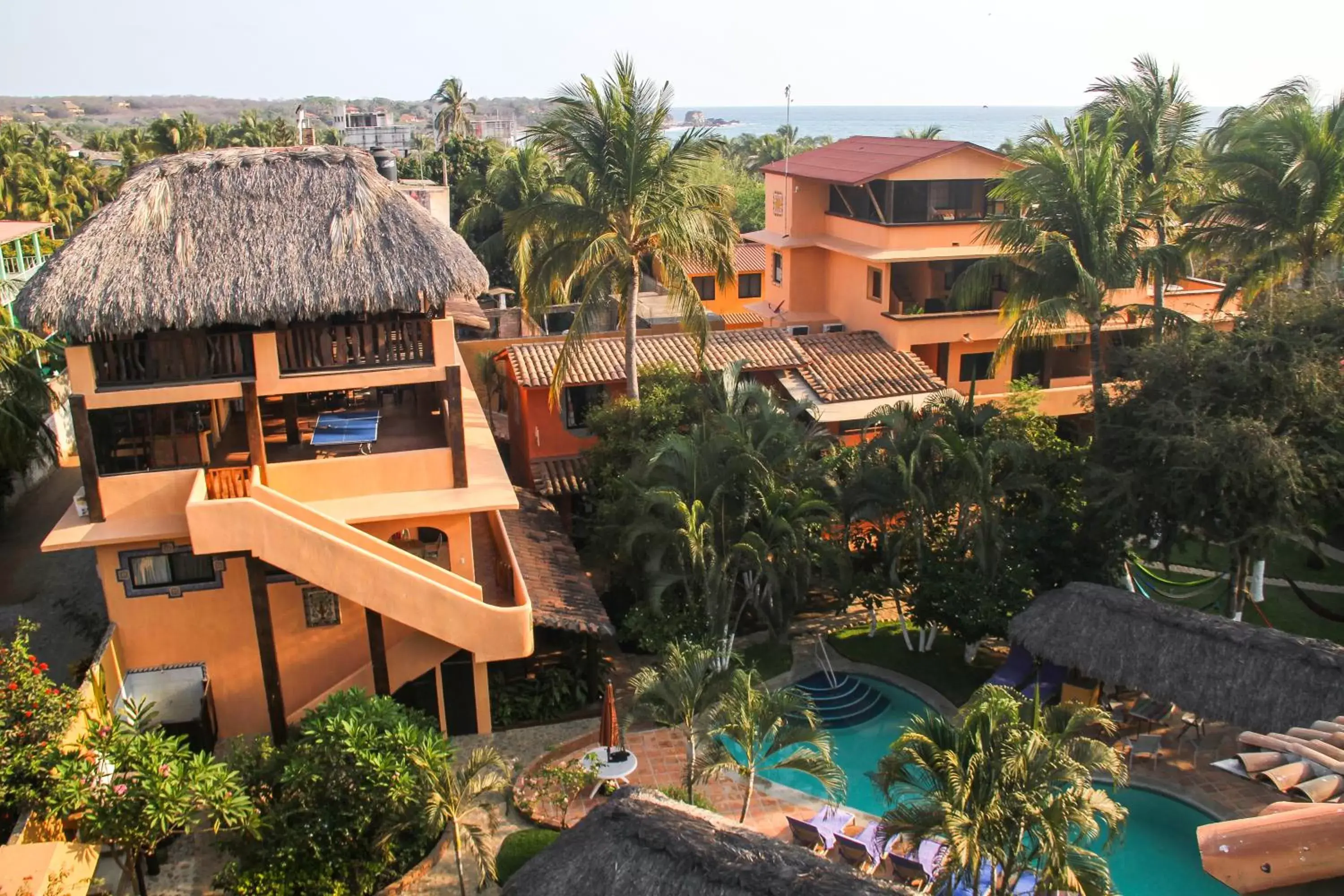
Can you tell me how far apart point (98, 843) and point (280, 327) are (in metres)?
8.68

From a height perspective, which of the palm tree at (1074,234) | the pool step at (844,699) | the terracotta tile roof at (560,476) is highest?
the palm tree at (1074,234)

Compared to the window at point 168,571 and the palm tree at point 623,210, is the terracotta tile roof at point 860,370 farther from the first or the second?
the window at point 168,571

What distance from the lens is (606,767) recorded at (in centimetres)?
1723

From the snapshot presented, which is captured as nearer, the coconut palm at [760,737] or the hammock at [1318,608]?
the coconut palm at [760,737]

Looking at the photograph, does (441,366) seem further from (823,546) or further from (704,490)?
(823,546)

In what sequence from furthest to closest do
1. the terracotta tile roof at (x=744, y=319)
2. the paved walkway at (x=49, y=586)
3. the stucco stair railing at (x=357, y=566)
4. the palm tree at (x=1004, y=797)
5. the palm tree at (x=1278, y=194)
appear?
1. the terracotta tile roof at (x=744, y=319)
2. the palm tree at (x=1278, y=194)
3. the paved walkway at (x=49, y=586)
4. the stucco stair railing at (x=357, y=566)
5. the palm tree at (x=1004, y=797)

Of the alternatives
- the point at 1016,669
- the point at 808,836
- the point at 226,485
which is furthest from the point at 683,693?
the point at 226,485

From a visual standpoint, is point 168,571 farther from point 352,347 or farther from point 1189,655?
point 1189,655

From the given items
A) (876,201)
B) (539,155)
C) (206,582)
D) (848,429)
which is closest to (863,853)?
(206,582)

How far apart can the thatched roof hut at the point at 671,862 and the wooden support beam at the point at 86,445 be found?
998 centimetres

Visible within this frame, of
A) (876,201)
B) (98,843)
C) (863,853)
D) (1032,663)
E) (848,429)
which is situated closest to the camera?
(98,843)

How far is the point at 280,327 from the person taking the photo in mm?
18719

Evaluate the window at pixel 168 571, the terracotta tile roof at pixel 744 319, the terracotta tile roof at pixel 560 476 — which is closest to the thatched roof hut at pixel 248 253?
the window at pixel 168 571

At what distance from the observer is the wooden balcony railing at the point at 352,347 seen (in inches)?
739
